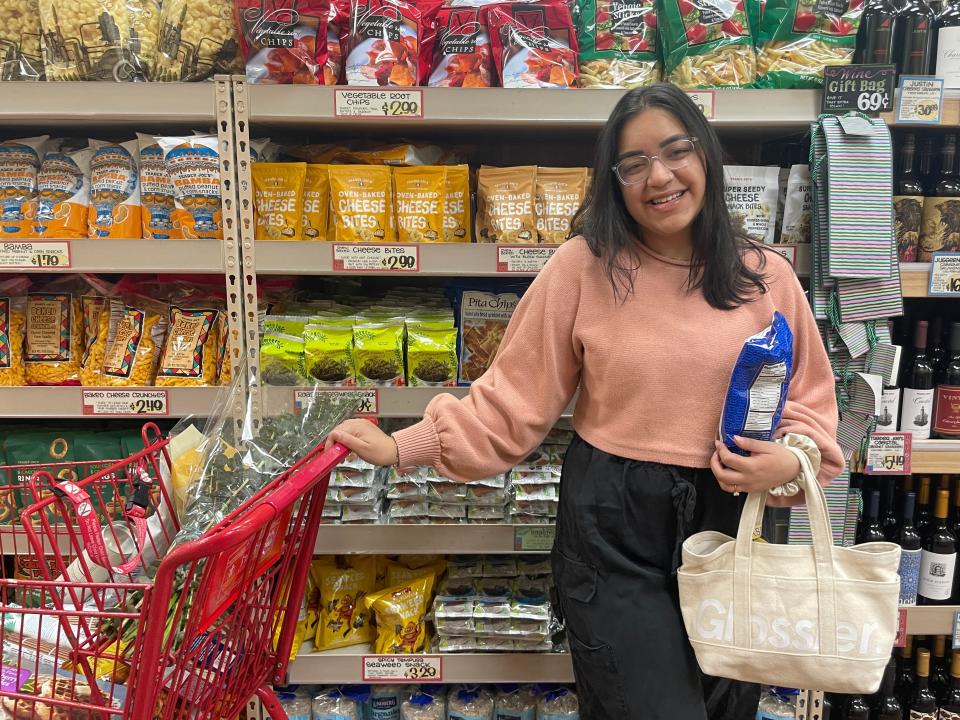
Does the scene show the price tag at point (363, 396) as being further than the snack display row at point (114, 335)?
No

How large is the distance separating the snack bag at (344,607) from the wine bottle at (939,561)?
5.25 ft

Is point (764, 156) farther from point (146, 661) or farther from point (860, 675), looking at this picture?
point (146, 661)

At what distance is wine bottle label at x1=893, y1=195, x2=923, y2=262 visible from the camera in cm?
173

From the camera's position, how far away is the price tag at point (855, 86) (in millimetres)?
1604

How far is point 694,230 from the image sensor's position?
1.26 meters

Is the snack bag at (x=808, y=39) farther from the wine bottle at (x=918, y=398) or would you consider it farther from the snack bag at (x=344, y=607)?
the snack bag at (x=344, y=607)

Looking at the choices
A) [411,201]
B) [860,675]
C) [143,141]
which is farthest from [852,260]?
[143,141]

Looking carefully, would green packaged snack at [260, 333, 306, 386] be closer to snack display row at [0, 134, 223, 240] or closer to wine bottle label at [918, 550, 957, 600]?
snack display row at [0, 134, 223, 240]

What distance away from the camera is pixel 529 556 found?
205cm

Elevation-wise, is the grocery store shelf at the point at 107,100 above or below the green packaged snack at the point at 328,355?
above

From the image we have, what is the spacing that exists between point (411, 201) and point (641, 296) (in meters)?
0.76

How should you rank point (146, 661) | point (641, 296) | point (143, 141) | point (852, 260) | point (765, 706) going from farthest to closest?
point (765, 706), point (143, 141), point (852, 260), point (641, 296), point (146, 661)

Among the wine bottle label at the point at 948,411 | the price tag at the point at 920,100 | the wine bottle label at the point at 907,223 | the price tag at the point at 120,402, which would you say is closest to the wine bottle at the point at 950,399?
the wine bottle label at the point at 948,411

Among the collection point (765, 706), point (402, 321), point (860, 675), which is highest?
point (402, 321)
